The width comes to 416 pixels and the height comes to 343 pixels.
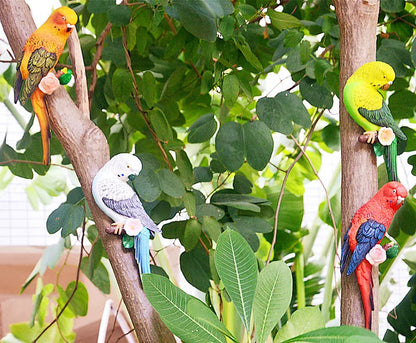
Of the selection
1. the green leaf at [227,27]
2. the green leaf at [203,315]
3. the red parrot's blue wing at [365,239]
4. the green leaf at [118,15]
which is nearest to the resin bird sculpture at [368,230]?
the red parrot's blue wing at [365,239]

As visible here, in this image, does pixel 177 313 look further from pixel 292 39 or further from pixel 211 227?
pixel 292 39

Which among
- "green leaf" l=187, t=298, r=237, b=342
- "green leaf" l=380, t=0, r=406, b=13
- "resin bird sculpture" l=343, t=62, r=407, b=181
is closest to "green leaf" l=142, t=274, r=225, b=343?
"green leaf" l=187, t=298, r=237, b=342

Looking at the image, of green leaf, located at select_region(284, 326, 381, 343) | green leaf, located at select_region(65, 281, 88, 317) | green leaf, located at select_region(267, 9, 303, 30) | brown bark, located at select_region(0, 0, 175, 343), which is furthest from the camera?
green leaf, located at select_region(65, 281, 88, 317)

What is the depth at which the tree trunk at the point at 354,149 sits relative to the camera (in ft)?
1.71

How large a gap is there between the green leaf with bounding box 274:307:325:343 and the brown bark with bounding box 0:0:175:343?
0.11 meters

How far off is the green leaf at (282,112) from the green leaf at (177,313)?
0.85ft

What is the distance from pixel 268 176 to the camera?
130cm

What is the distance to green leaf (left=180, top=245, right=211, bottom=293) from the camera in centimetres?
69

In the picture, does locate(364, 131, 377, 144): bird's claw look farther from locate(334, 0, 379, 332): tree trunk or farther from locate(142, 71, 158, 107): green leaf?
locate(142, 71, 158, 107): green leaf

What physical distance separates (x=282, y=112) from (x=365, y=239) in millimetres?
209

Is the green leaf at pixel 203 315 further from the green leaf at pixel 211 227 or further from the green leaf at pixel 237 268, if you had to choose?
the green leaf at pixel 211 227

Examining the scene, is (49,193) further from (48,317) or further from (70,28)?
(70,28)

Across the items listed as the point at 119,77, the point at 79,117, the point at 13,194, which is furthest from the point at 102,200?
the point at 13,194

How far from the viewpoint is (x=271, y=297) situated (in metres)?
0.48
